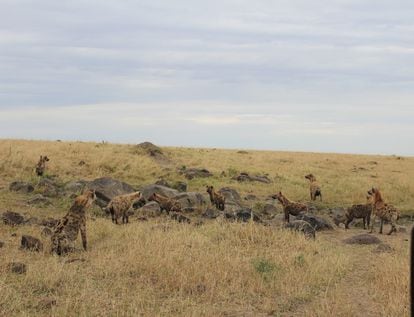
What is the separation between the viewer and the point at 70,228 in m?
11.5

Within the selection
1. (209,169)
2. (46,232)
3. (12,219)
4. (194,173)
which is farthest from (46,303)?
(209,169)

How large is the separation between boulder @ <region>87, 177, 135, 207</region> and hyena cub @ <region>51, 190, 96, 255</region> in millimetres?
6957

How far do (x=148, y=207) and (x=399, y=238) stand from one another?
314 inches

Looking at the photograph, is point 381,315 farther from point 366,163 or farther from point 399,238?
point 366,163

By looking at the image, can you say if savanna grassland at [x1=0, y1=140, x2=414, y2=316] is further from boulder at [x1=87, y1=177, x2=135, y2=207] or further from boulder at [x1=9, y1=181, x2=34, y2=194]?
boulder at [x1=9, y1=181, x2=34, y2=194]

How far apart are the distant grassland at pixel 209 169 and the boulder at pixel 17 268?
16331 millimetres

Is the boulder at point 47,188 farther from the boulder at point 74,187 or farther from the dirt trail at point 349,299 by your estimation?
the dirt trail at point 349,299

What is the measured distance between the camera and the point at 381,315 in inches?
307

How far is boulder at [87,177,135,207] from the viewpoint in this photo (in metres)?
19.5

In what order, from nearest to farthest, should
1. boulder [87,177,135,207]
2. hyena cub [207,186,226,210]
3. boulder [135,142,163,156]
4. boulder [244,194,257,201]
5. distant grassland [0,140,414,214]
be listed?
boulder [87,177,135,207] < hyena cub [207,186,226,210] < boulder [244,194,257,201] < distant grassland [0,140,414,214] < boulder [135,142,163,156]

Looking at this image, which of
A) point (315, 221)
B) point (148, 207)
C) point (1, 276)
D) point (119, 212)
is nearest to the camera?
point (1, 276)

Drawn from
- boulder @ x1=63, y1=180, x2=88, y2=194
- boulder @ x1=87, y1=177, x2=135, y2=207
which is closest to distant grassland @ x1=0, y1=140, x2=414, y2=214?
boulder @ x1=63, y1=180, x2=88, y2=194

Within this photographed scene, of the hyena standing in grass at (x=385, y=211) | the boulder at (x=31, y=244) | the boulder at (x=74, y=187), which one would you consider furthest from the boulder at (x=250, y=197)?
the boulder at (x=31, y=244)

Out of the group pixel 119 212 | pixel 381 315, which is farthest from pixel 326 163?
pixel 381 315
